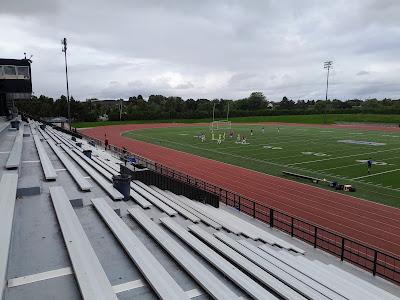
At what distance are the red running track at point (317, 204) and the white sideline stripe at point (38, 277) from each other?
11463mm

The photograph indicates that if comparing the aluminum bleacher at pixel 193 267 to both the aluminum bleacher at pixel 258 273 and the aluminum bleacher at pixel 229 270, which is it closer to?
the aluminum bleacher at pixel 229 270

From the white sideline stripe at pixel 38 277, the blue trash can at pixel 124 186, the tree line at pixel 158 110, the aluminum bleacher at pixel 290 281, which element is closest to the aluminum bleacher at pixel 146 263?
the white sideline stripe at pixel 38 277

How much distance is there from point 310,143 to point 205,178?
2331 centimetres

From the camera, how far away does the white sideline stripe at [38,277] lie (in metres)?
4.45

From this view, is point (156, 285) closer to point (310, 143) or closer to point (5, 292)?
point (5, 292)

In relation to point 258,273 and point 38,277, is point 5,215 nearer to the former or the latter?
point 38,277

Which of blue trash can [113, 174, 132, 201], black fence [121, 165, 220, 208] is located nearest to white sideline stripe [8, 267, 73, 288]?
blue trash can [113, 174, 132, 201]

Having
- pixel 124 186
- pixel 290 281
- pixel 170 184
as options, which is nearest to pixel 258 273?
pixel 290 281

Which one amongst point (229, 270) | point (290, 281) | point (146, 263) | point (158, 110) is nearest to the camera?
point (146, 263)

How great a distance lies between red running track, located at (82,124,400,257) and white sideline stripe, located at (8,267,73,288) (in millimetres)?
11463

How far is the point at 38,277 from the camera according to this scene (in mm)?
4594

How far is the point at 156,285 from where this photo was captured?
447cm

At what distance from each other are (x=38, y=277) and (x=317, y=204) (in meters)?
15.3

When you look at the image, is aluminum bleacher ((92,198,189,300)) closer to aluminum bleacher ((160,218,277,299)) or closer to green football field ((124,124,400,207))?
aluminum bleacher ((160,218,277,299))
